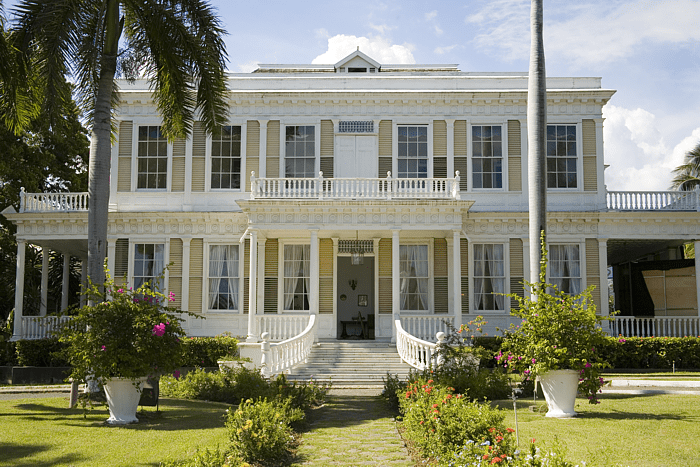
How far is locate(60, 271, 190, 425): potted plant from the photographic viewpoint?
33.6 ft

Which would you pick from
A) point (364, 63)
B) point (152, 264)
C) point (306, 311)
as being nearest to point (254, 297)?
point (306, 311)

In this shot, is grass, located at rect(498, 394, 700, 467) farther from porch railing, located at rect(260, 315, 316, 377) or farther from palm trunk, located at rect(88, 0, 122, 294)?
palm trunk, located at rect(88, 0, 122, 294)

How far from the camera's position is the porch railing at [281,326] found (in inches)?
818

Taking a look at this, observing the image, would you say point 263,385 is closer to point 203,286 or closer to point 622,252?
point 203,286

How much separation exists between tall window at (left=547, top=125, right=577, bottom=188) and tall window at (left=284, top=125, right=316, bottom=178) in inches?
335

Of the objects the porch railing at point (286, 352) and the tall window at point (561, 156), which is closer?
the porch railing at point (286, 352)

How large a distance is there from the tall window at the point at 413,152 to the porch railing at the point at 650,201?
6.60m

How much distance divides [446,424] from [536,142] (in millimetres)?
8144

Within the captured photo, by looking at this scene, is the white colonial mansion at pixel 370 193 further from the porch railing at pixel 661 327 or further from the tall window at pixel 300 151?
the porch railing at pixel 661 327

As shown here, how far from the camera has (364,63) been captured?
93.1 feet

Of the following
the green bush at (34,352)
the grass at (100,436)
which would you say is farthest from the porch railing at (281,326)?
the grass at (100,436)

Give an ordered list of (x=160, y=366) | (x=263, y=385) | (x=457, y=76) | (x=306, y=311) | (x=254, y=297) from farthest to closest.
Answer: (x=457, y=76)
(x=306, y=311)
(x=254, y=297)
(x=263, y=385)
(x=160, y=366)

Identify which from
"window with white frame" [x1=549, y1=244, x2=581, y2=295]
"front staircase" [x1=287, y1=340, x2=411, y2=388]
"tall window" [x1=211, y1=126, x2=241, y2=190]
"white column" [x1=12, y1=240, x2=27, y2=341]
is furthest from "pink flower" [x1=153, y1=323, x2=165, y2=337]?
"window with white frame" [x1=549, y1=244, x2=581, y2=295]

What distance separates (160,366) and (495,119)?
1695cm
